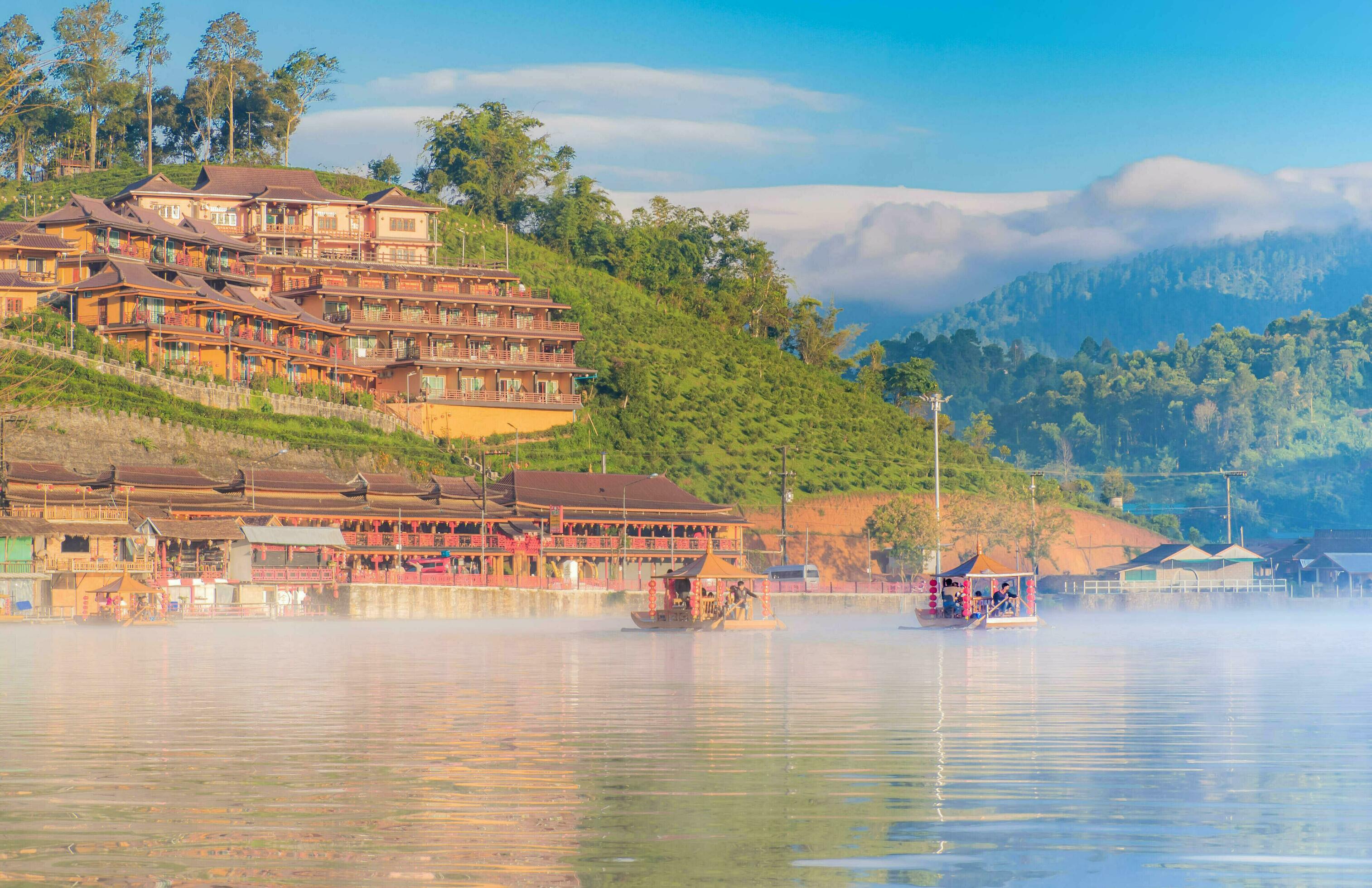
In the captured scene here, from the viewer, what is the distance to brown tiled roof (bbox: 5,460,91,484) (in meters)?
78.1

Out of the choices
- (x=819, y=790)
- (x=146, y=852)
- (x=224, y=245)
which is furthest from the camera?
(x=224, y=245)

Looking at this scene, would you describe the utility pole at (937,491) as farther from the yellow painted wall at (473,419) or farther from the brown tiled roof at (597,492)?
the yellow painted wall at (473,419)

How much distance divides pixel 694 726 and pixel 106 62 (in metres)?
142

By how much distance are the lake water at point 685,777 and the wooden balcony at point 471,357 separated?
83479 mm

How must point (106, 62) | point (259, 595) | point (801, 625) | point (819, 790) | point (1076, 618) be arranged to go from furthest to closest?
point (106, 62), point (1076, 618), point (259, 595), point (801, 625), point (819, 790)

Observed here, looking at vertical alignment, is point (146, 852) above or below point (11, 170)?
below

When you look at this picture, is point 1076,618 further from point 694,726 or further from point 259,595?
point 694,726

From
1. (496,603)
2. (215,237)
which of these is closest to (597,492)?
(496,603)

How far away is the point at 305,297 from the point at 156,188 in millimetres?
17817

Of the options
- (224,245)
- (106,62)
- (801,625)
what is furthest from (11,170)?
(801,625)

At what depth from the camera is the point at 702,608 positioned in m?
59.4

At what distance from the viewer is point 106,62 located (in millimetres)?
146000

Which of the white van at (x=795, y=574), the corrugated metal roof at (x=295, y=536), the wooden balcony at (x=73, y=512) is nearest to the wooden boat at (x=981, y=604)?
the corrugated metal roof at (x=295, y=536)

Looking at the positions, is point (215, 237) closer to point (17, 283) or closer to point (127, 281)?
point (127, 281)
